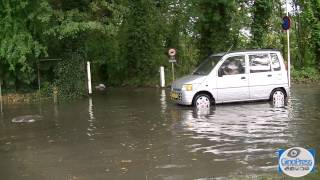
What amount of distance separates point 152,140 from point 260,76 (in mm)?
6853

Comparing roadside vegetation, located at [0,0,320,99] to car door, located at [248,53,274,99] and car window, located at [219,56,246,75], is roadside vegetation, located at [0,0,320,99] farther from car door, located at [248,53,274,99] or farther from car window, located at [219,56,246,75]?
car door, located at [248,53,274,99]

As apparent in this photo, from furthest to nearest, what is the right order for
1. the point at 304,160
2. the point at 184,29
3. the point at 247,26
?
the point at 184,29
the point at 247,26
the point at 304,160

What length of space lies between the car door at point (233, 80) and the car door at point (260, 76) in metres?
0.22

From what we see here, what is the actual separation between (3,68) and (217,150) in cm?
1461

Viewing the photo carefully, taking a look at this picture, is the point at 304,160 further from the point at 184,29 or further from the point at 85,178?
the point at 184,29

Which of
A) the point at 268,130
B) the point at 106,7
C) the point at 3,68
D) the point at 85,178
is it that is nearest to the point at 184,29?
the point at 106,7

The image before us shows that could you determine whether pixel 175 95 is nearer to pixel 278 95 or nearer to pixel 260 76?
pixel 260 76

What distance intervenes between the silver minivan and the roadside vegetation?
17.8 ft

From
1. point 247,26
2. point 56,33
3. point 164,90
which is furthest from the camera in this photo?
point 247,26

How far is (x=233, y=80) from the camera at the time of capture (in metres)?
17.3

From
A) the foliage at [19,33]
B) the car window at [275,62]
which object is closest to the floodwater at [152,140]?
the car window at [275,62]

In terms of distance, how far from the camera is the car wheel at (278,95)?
1789cm

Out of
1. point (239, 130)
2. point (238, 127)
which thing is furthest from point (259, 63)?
point (239, 130)

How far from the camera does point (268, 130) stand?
498 inches
